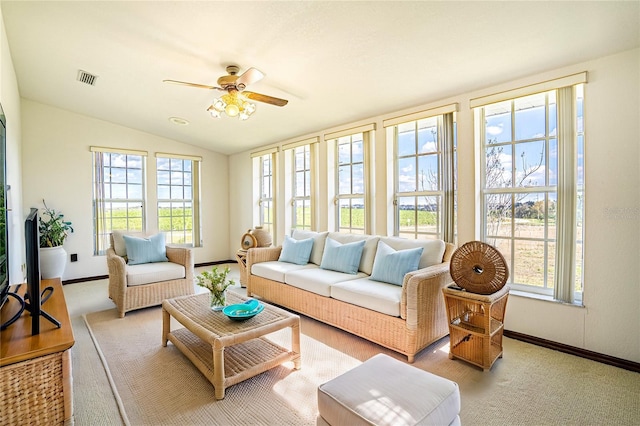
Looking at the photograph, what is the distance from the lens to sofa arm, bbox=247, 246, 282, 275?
13.6 ft

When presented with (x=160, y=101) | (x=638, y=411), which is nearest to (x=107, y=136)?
(x=160, y=101)

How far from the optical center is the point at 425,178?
371 centimetres

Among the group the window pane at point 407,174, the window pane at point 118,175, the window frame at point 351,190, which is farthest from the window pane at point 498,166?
the window pane at point 118,175

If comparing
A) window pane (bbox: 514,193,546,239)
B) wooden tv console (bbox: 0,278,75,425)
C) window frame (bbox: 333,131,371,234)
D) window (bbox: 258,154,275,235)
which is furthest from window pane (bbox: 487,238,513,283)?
window (bbox: 258,154,275,235)

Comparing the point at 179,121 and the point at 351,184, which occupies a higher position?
the point at 179,121

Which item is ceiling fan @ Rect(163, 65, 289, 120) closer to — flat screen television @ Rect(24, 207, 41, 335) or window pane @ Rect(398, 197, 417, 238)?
flat screen television @ Rect(24, 207, 41, 335)

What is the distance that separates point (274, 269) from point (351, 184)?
5.36 ft

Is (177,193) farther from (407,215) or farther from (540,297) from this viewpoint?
(540,297)

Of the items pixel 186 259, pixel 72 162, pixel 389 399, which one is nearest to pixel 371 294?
pixel 389 399

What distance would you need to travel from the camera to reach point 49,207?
→ 4941 mm

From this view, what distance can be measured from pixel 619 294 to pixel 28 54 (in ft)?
19.4

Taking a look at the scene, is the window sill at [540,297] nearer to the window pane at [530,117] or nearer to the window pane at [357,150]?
the window pane at [530,117]

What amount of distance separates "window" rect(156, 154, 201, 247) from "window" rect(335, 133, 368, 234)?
3314mm

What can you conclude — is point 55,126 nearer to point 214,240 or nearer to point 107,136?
point 107,136
